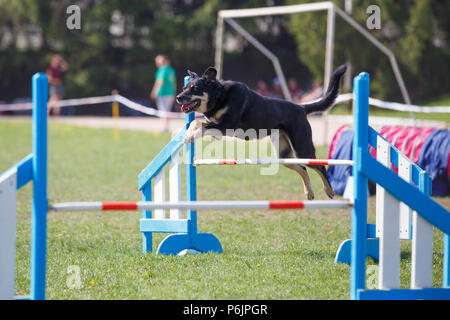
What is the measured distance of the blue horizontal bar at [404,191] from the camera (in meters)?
3.21

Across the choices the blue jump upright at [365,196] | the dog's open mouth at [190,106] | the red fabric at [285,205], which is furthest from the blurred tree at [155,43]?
the red fabric at [285,205]

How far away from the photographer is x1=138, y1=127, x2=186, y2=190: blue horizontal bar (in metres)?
4.66

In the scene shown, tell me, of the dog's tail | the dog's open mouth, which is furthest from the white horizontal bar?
the dog's open mouth

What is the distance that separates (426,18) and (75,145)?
45.0ft

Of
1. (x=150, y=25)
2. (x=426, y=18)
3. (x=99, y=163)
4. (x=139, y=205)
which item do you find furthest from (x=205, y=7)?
(x=139, y=205)

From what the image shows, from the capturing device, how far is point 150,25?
82.1 ft

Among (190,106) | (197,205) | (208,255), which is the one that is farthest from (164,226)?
(197,205)

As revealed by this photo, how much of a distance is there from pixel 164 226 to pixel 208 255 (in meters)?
0.43

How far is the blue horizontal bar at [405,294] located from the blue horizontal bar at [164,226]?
1816mm

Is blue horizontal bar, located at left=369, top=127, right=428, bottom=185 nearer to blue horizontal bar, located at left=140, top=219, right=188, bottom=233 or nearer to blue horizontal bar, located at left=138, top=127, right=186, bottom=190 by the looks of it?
blue horizontal bar, located at left=138, top=127, right=186, bottom=190

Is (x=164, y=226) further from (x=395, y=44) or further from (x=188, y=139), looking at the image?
(x=395, y=44)

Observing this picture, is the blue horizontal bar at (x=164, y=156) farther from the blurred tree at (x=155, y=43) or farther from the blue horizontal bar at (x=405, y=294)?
the blurred tree at (x=155, y=43)
